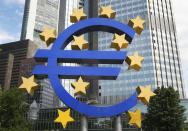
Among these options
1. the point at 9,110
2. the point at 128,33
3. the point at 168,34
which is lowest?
the point at 9,110

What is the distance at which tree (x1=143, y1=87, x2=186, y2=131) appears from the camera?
38.6 meters

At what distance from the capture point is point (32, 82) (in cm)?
2766

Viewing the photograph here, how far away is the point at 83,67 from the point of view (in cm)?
2831

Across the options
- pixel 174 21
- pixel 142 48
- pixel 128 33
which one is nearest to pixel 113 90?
pixel 142 48

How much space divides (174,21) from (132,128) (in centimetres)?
9362

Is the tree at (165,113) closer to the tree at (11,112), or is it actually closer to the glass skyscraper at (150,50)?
the tree at (11,112)

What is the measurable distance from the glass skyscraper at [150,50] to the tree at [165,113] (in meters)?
92.6

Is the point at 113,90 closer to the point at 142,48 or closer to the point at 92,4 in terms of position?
the point at 142,48

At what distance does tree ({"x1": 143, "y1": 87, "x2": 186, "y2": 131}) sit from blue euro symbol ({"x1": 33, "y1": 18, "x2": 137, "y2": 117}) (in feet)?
42.2

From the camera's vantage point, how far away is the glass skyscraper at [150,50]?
447 feet

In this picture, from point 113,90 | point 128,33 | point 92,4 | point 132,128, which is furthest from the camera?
point 92,4

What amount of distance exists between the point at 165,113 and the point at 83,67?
15723 mm

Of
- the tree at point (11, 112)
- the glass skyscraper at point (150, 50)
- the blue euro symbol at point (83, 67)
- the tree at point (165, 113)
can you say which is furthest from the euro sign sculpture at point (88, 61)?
→ the glass skyscraper at point (150, 50)

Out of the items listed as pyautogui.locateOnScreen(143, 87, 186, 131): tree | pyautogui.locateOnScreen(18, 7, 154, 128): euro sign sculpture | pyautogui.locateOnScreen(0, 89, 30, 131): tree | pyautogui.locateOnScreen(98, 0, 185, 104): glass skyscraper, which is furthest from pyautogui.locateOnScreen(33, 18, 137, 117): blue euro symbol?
pyautogui.locateOnScreen(98, 0, 185, 104): glass skyscraper
